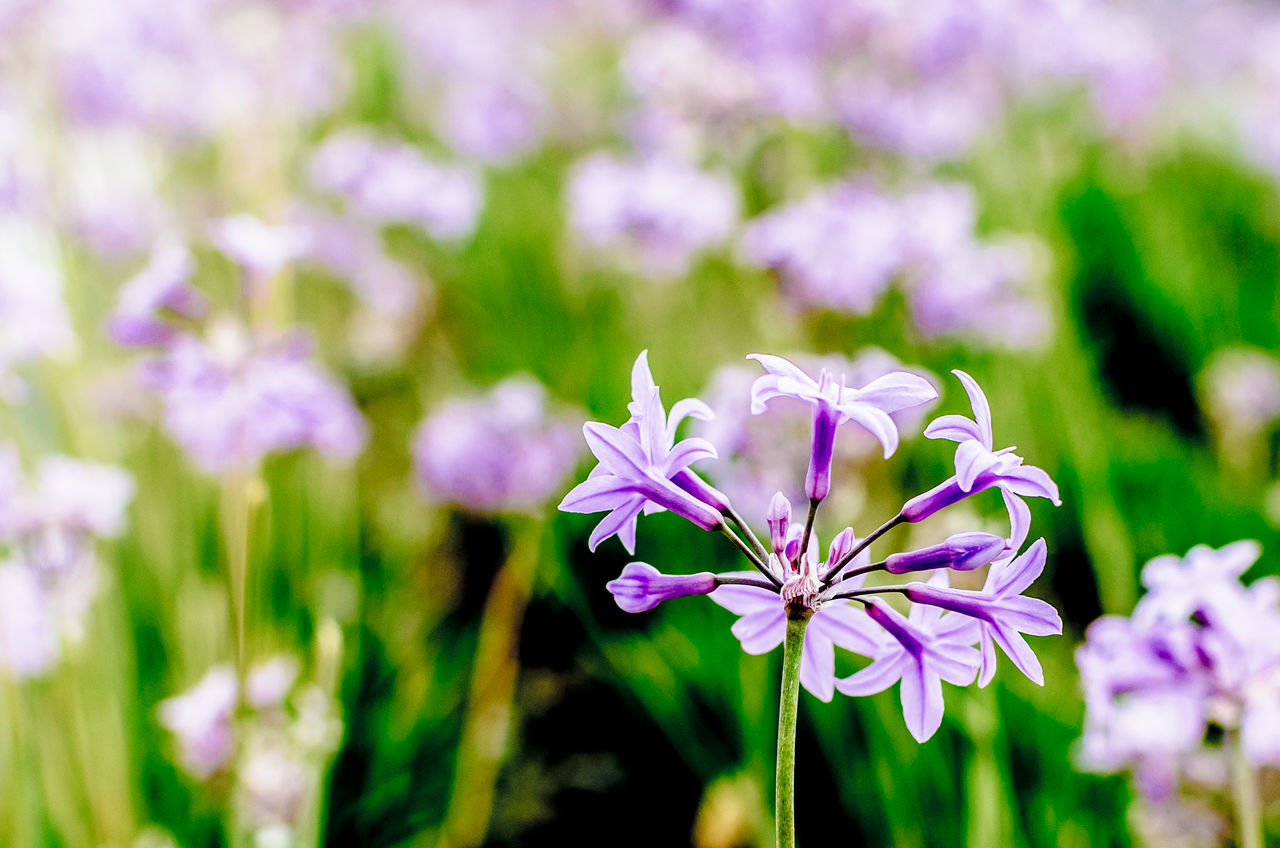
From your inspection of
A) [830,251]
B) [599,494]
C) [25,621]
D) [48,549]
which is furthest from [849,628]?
[25,621]

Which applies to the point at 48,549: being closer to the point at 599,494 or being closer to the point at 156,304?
the point at 156,304

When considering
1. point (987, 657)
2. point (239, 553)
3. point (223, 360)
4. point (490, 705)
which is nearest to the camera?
point (987, 657)

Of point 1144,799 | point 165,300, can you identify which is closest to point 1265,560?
point 1144,799

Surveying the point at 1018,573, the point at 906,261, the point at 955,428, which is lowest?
the point at 1018,573

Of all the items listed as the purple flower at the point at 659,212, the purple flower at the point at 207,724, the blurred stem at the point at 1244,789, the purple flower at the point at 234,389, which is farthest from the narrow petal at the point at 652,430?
the purple flower at the point at 659,212

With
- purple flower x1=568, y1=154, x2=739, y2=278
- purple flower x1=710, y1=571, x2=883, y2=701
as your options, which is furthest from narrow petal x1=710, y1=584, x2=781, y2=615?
purple flower x1=568, y1=154, x2=739, y2=278

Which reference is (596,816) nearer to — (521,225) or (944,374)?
(944,374)

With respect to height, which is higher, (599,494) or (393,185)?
(393,185)
